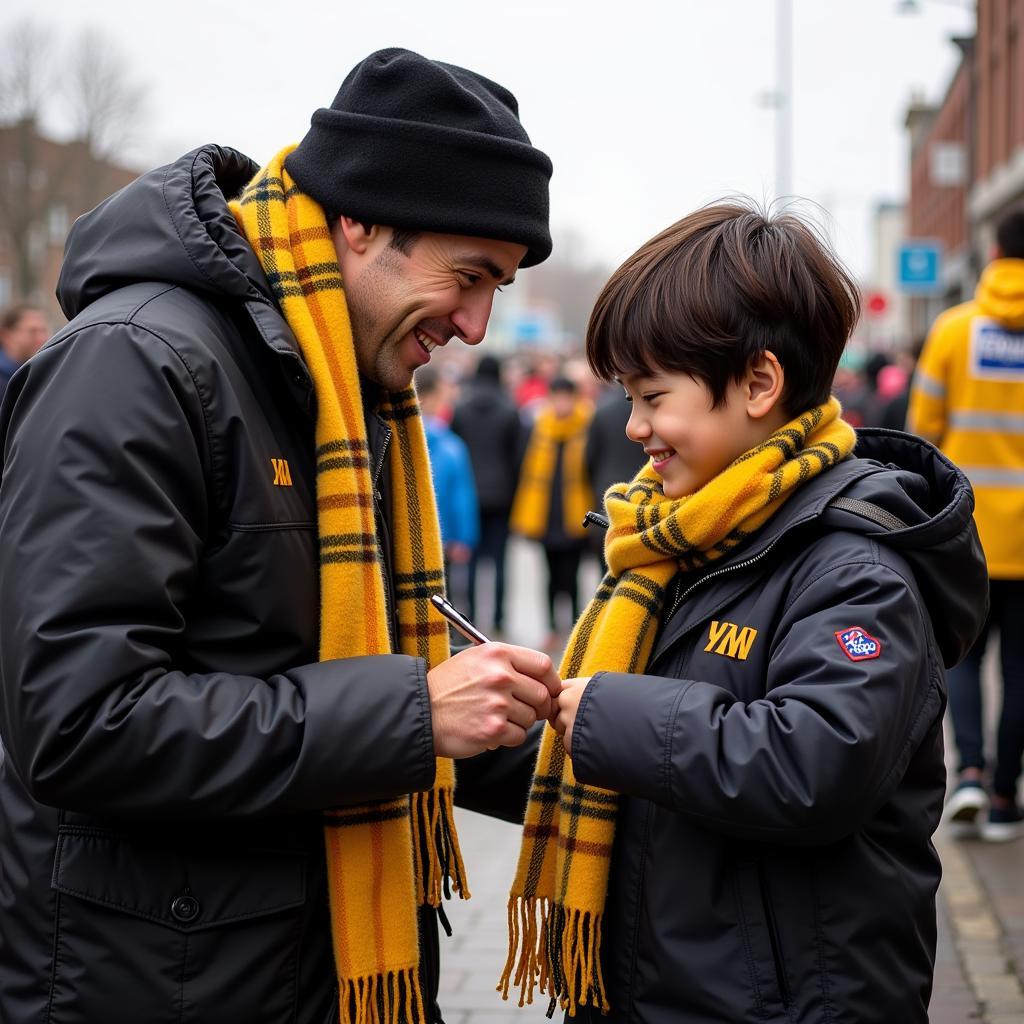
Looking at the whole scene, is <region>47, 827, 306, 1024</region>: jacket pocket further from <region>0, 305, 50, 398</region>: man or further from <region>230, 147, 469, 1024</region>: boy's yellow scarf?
<region>0, 305, 50, 398</region>: man

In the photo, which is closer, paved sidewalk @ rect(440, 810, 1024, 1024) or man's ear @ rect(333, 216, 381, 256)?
man's ear @ rect(333, 216, 381, 256)

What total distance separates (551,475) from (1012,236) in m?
5.51

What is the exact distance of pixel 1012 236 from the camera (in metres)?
5.66

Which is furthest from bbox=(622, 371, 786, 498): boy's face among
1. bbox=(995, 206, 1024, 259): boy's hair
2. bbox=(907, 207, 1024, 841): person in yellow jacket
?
bbox=(995, 206, 1024, 259): boy's hair

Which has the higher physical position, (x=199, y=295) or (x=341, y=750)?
(x=199, y=295)

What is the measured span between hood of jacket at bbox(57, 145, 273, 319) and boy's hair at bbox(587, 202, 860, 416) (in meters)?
0.57

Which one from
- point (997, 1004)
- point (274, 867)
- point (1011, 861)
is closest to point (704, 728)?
point (274, 867)

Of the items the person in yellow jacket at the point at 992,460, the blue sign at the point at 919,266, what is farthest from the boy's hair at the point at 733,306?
the blue sign at the point at 919,266

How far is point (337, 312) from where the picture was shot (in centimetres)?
216

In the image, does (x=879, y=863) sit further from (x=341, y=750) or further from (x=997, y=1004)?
(x=997, y=1004)

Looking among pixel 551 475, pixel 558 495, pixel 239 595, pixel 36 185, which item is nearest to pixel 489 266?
pixel 239 595

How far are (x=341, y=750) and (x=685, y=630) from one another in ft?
1.87

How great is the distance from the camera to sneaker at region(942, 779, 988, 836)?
548 cm

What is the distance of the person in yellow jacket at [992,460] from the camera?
5.39 meters
